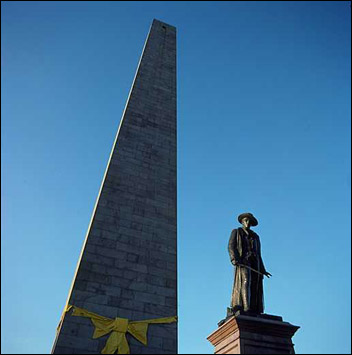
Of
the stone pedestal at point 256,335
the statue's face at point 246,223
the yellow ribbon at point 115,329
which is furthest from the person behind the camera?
the statue's face at point 246,223

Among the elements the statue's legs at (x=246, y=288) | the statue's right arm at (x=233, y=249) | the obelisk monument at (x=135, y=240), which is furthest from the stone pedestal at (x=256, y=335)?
the obelisk monument at (x=135, y=240)

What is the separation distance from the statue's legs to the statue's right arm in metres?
0.31

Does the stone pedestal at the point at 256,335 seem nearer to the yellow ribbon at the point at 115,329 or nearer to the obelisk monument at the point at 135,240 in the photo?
the obelisk monument at the point at 135,240

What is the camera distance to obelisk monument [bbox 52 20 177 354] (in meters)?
9.12

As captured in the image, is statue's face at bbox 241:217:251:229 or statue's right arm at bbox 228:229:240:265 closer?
statue's right arm at bbox 228:229:240:265

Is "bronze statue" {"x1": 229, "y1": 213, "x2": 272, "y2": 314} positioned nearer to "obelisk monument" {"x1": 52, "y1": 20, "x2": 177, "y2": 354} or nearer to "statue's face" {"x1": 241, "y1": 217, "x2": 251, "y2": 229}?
"statue's face" {"x1": 241, "y1": 217, "x2": 251, "y2": 229}

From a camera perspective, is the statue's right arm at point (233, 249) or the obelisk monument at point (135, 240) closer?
the obelisk monument at point (135, 240)

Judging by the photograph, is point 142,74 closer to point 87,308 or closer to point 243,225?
point 243,225

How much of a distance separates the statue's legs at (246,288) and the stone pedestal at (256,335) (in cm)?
44

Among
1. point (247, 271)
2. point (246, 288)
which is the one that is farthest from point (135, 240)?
point (246, 288)

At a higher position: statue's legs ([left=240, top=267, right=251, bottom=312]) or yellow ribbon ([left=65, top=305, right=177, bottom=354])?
statue's legs ([left=240, top=267, right=251, bottom=312])

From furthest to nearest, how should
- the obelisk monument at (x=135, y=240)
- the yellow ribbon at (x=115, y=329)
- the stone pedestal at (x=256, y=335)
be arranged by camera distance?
the obelisk monument at (x=135, y=240), the yellow ribbon at (x=115, y=329), the stone pedestal at (x=256, y=335)

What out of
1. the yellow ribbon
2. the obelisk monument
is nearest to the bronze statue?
the obelisk monument

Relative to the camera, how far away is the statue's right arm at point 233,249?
9.34 meters
